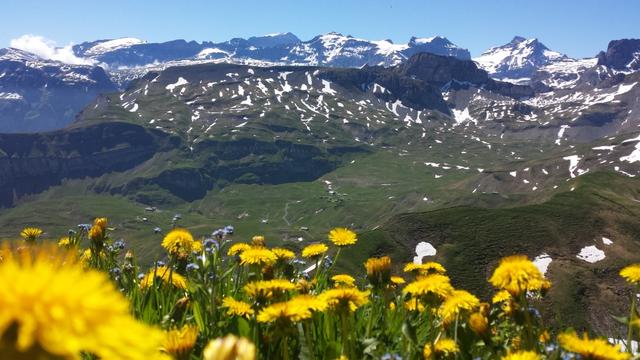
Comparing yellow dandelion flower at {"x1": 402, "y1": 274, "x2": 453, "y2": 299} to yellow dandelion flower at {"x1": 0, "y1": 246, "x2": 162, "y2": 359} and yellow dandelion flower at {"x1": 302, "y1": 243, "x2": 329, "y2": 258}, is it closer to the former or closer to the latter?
yellow dandelion flower at {"x1": 302, "y1": 243, "x2": 329, "y2": 258}

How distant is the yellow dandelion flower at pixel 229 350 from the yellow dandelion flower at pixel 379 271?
3.42 meters

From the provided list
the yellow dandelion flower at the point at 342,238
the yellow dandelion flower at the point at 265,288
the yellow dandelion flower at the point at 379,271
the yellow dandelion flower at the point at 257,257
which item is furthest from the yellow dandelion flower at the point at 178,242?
the yellow dandelion flower at the point at 379,271

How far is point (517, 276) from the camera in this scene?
411 cm

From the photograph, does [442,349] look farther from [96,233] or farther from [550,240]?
[550,240]

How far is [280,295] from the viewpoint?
14.2 ft

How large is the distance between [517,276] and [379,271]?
4.96 feet

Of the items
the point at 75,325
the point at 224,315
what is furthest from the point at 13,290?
the point at 224,315

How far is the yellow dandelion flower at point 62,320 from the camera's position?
1.16m

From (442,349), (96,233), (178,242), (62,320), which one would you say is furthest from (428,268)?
(62,320)

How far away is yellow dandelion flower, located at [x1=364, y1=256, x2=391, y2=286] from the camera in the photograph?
17.2 ft

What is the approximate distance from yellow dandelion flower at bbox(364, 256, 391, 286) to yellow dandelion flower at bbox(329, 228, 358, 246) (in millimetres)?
719

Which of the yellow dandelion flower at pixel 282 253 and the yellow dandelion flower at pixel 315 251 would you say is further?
the yellow dandelion flower at pixel 315 251

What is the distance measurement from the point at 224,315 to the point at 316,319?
877 millimetres

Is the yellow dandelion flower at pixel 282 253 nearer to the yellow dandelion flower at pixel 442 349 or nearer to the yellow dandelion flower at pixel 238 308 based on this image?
the yellow dandelion flower at pixel 238 308
